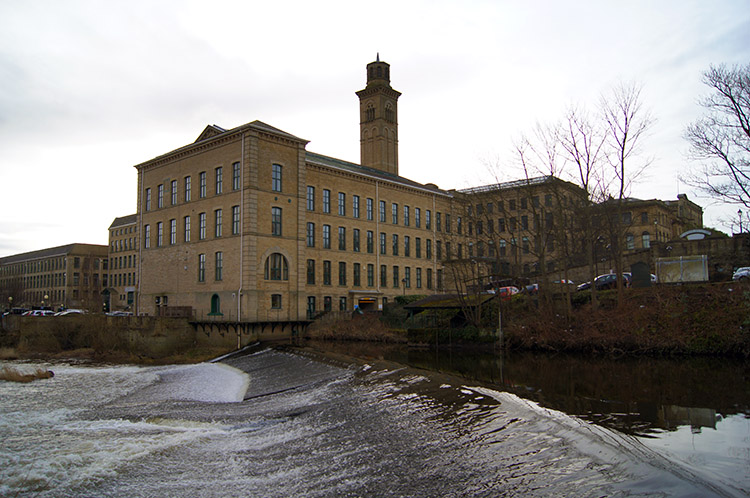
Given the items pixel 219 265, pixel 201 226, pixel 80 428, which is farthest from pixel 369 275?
pixel 80 428

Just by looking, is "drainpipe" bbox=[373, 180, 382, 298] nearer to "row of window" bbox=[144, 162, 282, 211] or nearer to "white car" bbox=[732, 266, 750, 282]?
"row of window" bbox=[144, 162, 282, 211]

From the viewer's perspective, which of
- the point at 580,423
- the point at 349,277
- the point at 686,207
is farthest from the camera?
the point at 686,207

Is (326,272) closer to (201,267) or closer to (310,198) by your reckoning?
(310,198)

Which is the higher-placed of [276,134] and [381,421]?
[276,134]

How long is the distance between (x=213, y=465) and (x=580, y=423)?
21.9 ft

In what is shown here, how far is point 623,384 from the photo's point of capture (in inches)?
622

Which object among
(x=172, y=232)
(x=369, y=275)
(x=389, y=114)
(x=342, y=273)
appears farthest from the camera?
(x=389, y=114)

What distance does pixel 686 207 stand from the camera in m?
70.9

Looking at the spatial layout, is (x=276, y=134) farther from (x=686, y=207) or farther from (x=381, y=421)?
(x=686, y=207)

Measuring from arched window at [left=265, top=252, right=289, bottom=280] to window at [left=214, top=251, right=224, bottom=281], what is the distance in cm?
353

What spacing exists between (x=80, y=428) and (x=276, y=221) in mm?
27893

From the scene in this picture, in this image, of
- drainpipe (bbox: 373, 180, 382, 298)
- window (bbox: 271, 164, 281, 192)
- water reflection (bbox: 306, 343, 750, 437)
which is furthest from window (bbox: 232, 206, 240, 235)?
water reflection (bbox: 306, 343, 750, 437)

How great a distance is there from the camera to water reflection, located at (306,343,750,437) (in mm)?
11273

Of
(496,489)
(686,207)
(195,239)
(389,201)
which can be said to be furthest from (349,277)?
(686,207)
